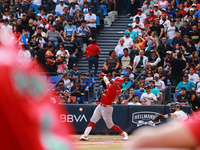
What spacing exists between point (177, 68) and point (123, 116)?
3.18 metres

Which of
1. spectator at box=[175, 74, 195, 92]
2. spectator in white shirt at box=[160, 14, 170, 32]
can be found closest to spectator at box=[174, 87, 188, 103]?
spectator at box=[175, 74, 195, 92]

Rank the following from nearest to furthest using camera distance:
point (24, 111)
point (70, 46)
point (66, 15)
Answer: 1. point (24, 111)
2. point (70, 46)
3. point (66, 15)

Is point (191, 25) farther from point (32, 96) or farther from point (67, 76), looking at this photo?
point (32, 96)

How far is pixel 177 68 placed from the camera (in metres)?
17.5

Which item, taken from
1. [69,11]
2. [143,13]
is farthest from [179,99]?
[69,11]

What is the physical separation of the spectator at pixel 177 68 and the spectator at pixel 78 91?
3886 millimetres

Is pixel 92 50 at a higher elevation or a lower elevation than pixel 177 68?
higher

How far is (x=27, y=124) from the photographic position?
42.6 inches

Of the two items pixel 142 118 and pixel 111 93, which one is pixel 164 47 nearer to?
pixel 142 118

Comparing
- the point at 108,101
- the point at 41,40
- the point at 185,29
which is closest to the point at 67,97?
the point at 108,101

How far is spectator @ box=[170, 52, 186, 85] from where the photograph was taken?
17328mm

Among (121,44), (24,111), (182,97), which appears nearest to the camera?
(24,111)

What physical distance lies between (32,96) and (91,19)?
825 inches

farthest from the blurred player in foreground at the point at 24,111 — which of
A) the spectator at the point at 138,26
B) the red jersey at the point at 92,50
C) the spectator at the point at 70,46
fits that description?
the spectator at the point at 138,26
